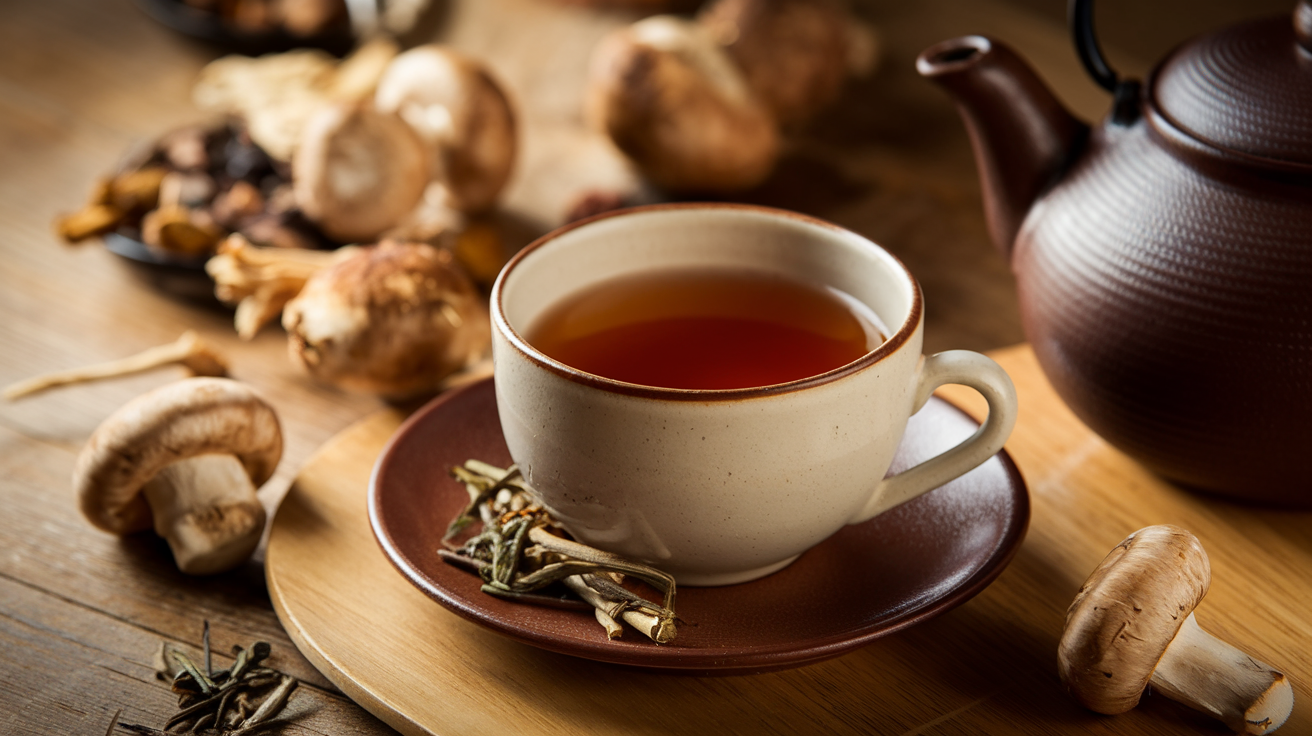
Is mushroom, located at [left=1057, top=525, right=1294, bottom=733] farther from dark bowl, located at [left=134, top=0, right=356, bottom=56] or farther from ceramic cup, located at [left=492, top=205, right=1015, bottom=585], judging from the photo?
dark bowl, located at [left=134, top=0, right=356, bottom=56]

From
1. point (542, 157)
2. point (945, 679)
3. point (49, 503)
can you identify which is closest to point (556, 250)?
point (945, 679)

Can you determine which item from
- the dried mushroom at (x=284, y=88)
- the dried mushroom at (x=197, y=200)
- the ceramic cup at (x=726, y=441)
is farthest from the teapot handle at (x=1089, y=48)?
the dried mushroom at (x=284, y=88)

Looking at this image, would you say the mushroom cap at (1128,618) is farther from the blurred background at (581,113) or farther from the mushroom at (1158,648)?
the blurred background at (581,113)

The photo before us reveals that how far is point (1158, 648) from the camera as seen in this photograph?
2.03 ft

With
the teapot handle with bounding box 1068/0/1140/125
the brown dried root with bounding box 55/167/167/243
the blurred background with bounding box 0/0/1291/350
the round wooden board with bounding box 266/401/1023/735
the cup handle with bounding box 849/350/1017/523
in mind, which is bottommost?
the blurred background with bounding box 0/0/1291/350

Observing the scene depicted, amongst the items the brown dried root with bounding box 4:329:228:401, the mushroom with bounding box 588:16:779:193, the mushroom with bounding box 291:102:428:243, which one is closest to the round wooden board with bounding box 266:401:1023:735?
the brown dried root with bounding box 4:329:228:401

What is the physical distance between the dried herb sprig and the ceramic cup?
0.02 m

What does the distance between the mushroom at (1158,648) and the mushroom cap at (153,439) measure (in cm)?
60

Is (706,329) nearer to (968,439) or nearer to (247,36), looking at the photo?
(968,439)

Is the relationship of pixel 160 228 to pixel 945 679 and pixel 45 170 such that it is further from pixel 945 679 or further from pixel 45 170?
pixel 945 679

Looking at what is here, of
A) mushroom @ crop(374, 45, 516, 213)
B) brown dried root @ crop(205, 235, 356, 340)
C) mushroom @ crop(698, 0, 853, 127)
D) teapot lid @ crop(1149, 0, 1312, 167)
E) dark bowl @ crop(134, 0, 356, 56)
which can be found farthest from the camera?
dark bowl @ crop(134, 0, 356, 56)

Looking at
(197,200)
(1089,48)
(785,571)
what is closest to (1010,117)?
(1089,48)

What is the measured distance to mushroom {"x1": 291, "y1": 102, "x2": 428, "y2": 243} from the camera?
1.30m

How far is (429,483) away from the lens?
818 mm
